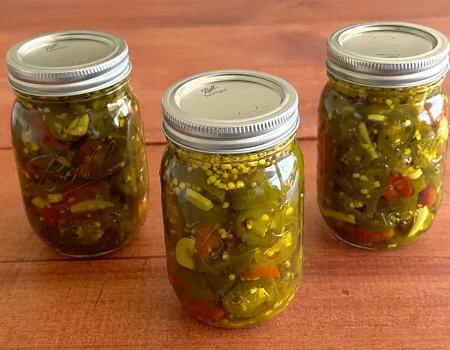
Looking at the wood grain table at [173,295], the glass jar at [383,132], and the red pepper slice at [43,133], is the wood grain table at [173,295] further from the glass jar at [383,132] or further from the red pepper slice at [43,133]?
the red pepper slice at [43,133]

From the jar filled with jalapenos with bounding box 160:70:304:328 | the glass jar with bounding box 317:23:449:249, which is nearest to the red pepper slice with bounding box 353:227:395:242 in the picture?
the glass jar with bounding box 317:23:449:249

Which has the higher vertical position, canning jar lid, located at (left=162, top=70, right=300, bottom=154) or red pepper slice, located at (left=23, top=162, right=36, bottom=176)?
canning jar lid, located at (left=162, top=70, right=300, bottom=154)

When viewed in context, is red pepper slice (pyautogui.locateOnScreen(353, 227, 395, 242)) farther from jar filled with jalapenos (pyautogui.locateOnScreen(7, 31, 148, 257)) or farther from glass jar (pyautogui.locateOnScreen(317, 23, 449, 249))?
jar filled with jalapenos (pyautogui.locateOnScreen(7, 31, 148, 257))

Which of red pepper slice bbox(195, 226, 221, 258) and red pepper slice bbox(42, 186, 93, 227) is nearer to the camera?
red pepper slice bbox(195, 226, 221, 258)

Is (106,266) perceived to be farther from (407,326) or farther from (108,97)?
(407,326)

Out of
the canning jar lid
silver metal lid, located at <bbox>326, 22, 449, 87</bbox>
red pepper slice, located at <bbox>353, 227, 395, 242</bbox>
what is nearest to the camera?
the canning jar lid

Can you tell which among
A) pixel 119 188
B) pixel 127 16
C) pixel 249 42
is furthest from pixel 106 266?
pixel 127 16
